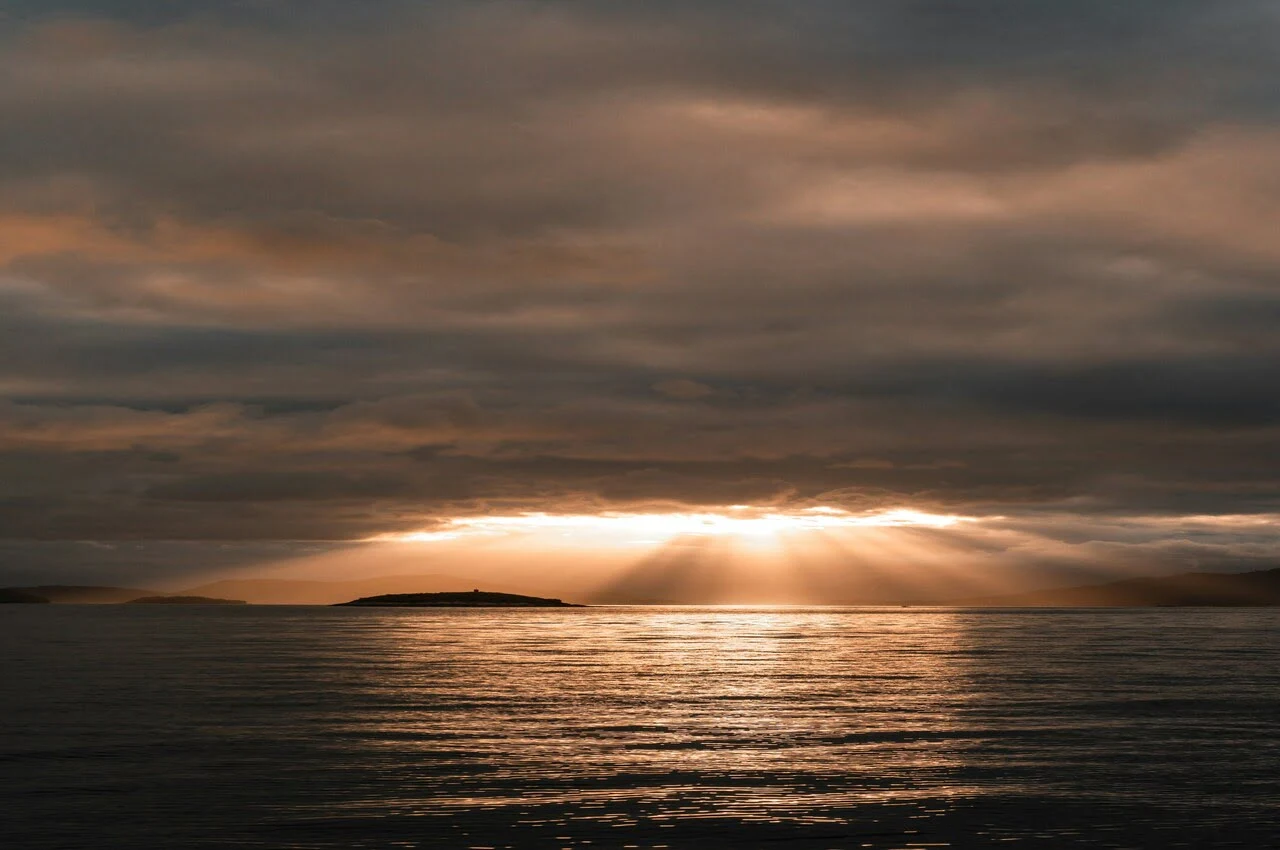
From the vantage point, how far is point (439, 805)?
132 ft

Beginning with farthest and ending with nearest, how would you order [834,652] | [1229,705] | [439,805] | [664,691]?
[834,652] → [664,691] → [1229,705] → [439,805]

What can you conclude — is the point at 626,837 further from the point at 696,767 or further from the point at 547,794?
the point at 696,767

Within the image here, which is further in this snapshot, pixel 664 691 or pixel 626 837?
pixel 664 691

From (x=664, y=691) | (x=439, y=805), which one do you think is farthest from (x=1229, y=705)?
(x=439, y=805)

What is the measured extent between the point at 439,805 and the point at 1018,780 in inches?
821

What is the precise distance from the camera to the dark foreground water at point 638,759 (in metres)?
36.8

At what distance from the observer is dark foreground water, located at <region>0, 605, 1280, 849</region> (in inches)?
1447

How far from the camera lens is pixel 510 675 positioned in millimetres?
101125

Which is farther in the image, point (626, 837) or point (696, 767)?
point (696, 767)

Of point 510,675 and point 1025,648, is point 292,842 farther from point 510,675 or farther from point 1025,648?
point 1025,648

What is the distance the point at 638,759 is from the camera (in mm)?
49906

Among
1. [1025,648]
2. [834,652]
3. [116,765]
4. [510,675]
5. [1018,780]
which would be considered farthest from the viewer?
[1025,648]

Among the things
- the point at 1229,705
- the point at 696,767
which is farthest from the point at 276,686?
the point at 1229,705

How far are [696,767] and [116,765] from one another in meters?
22.6
